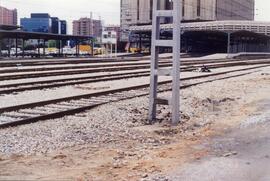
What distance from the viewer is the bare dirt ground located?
7.62m

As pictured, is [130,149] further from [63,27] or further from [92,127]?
[63,27]

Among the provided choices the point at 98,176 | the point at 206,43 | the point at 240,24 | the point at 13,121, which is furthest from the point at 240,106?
the point at 206,43

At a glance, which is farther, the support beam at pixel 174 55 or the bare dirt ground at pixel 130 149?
the support beam at pixel 174 55

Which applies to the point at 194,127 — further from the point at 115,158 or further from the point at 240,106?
the point at 240,106

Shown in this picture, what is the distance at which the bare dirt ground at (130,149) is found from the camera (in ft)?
25.0

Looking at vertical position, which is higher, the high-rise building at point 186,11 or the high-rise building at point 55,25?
the high-rise building at point 186,11

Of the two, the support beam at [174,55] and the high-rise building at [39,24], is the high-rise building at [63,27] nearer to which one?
the high-rise building at [39,24]

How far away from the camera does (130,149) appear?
9570 mm

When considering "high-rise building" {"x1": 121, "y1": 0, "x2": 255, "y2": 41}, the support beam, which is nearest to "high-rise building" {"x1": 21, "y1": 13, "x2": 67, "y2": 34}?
"high-rise building" {"x1": 121, "y1": 0, "x2": 255, "y2": 41}

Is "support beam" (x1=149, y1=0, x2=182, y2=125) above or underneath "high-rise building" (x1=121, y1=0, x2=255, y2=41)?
underneath

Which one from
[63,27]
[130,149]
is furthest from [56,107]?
[63,27]

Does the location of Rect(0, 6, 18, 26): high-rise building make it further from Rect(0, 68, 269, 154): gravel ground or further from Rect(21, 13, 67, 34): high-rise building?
Rect(0, 68, 269, 154): gravel ground

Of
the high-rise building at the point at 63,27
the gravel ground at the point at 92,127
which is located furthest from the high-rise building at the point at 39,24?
the gravel ground at the point at 92,127

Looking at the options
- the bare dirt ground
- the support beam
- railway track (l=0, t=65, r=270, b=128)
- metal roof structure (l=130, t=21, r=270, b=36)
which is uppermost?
metal roof structure (l=130, t=21, r=270, b=36)
